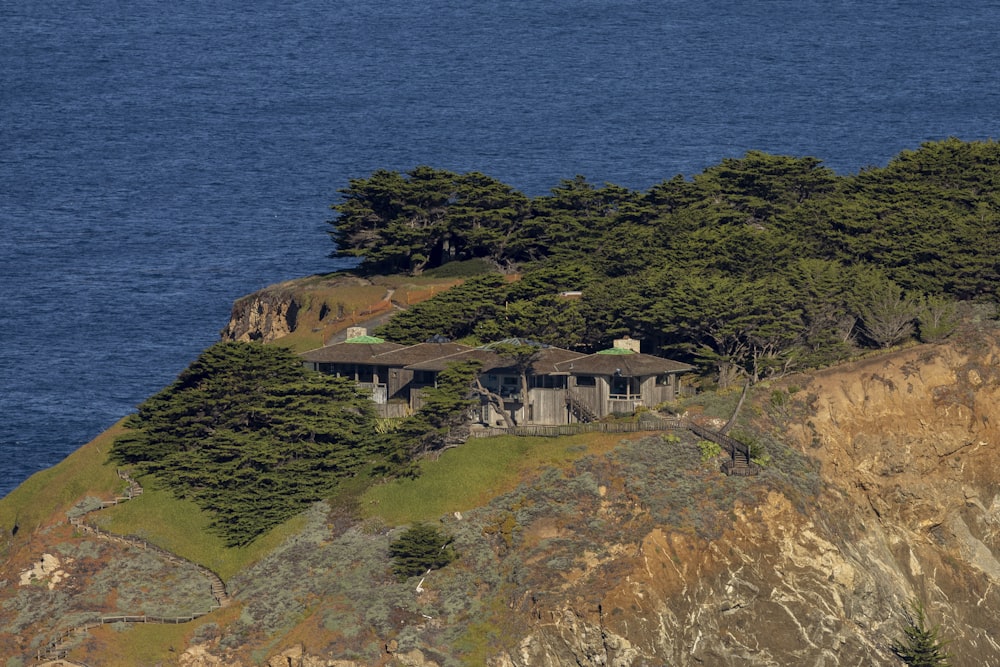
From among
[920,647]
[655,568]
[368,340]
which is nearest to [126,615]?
[655,568]

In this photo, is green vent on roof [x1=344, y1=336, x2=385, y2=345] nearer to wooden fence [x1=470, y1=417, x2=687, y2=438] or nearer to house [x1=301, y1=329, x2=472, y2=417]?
house [x1=301, y1=329, x2=472, y2=417]

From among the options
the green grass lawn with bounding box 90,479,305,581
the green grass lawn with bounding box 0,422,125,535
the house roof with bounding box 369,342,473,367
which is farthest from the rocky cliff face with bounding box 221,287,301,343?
the green grass lawn with bounding box 90,479,305,581

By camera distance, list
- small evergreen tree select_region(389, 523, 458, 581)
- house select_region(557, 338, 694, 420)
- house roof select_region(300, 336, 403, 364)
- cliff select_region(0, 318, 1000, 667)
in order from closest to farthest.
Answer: cliff select_region(0, 318, 1000, 667) → small evergreen tree select_region(389, 523, 458, 581) → house select_region(557, 338, 694, 420) → house roof select_region(300, 336, 403, 364)

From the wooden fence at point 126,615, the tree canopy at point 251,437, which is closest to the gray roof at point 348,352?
the tree canopy at point 251,437

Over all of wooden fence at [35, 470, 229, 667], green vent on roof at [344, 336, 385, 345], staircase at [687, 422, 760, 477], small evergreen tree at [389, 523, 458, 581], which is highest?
green vent on roof at [344, 336, 385, 345]

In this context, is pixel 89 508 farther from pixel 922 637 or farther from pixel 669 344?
pixel 922 637

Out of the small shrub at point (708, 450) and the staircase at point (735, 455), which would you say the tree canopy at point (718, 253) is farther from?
the small shrub at point (708, 450)
